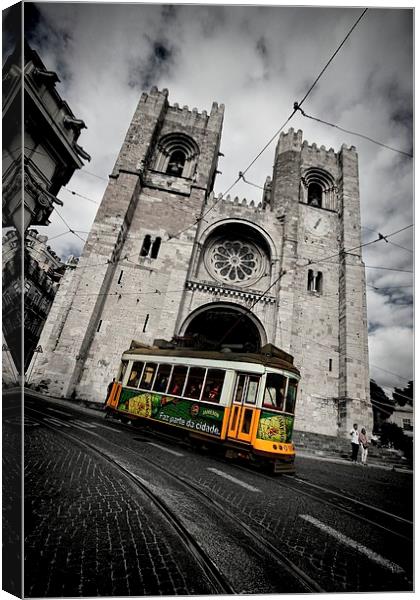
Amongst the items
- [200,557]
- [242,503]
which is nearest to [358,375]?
[242,503]

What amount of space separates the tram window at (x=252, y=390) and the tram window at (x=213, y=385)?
24.4 inches

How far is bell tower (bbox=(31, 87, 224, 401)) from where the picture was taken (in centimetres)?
1186

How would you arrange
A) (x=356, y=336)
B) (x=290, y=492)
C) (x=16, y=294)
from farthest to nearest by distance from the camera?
1. (x=356, y=336)
2. (x=290, y=492)
3. (x=16, y=294)

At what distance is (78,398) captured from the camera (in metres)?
11.5

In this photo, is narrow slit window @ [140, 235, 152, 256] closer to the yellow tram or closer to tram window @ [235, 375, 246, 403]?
the yellow tram

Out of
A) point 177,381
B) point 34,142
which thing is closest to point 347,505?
point 177,381

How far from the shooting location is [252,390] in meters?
5.57

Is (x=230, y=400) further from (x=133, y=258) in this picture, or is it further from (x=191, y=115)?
(x=191, y=115)

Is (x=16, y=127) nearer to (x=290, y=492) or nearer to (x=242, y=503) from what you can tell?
(x=242, y=503)

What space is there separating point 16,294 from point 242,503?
3242mm

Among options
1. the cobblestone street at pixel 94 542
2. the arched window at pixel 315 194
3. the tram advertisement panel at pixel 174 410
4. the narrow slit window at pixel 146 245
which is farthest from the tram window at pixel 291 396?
the arched window at pixel 315 194

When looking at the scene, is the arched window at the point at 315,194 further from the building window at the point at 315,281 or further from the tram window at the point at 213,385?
the tram window at the point at 213,385

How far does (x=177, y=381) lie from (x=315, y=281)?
11968mm

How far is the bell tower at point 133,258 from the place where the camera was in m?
11.9
